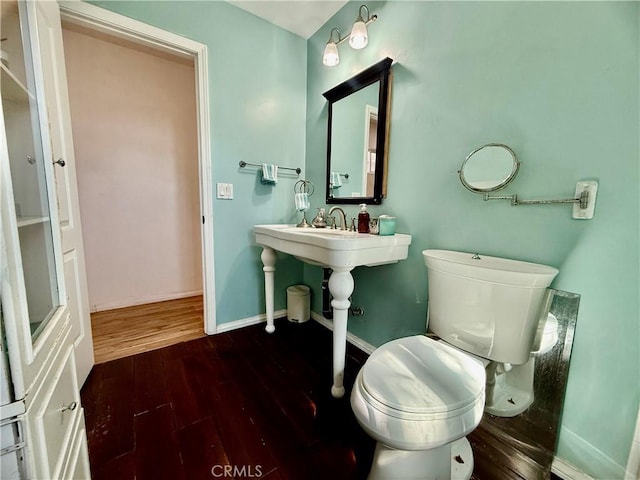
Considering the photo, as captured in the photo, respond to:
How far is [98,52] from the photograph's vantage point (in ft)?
6.96

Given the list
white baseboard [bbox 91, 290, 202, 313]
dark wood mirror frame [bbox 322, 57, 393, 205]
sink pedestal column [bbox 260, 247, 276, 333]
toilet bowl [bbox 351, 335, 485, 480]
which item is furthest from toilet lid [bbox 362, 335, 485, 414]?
white baseboard [bbox 91, 290, 202, 313]

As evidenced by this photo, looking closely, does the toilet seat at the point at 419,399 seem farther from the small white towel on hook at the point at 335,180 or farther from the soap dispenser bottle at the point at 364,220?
the small white towel on hook at the point at 335,180

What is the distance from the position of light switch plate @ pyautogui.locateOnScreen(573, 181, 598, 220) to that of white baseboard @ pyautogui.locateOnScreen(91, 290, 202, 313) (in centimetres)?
295

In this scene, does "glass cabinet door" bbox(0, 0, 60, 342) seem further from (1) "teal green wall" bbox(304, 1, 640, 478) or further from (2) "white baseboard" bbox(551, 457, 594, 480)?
(2) "white baseboard" bbox(551, 457, 594, 480)

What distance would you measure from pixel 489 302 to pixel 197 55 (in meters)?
2.08

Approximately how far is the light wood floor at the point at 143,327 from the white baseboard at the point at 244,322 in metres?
0.14

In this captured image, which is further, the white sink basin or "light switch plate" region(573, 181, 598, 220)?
the white sink basin

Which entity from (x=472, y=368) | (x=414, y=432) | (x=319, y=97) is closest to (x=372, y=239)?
(x=472, y=368)

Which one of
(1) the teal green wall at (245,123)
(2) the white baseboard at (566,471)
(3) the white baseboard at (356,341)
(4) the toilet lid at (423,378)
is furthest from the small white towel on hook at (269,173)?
(2) the white baseboard at (566,471)

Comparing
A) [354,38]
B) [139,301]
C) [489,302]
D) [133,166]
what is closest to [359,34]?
[354,38]

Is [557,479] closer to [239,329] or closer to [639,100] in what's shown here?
[639,100]

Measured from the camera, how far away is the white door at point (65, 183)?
1.18 m

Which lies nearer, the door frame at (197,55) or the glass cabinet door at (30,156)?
the glass cabinet door at (30,156)

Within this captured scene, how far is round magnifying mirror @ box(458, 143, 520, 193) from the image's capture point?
3.35 feet
